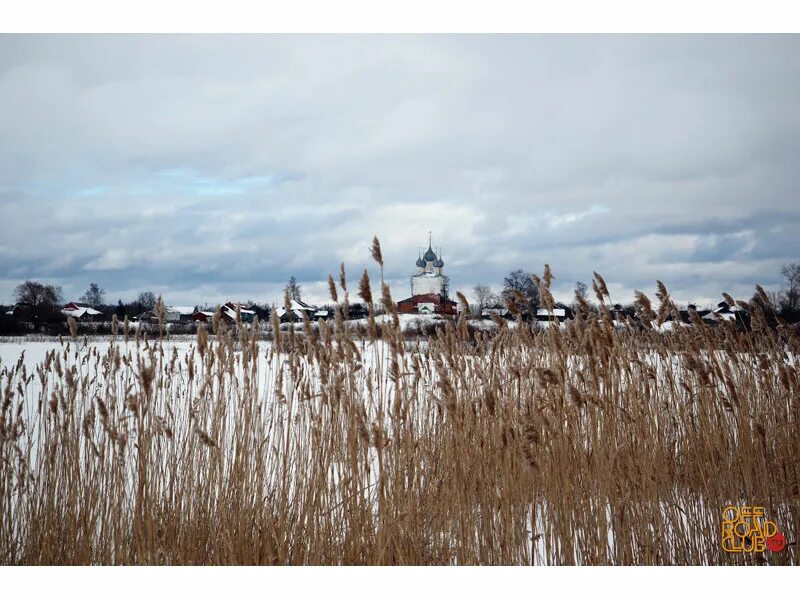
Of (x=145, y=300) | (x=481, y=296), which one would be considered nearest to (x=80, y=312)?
(x=145, y=300)

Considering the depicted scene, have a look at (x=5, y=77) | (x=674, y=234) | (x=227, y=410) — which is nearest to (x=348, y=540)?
(x=227, y=410)

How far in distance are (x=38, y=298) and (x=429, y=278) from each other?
2115 millimetres

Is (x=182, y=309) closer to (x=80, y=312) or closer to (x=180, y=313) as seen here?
(x=180, y=313)

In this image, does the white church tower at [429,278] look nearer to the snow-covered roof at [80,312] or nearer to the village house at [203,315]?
the village house at [203,315]

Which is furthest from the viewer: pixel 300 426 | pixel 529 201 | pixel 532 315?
pixel 532 315

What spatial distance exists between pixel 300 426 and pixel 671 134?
98.1 inches

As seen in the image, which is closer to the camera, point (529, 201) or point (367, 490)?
point (367, 490)

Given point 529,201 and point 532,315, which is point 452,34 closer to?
point 529,201

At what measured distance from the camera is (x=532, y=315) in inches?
152

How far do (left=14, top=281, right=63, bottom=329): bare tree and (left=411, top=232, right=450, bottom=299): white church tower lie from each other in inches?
75.9

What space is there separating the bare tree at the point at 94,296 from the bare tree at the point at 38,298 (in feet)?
0.40

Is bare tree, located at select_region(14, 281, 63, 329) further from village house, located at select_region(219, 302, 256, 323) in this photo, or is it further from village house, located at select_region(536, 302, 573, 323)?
village house, located at select_region(536, 302, 573, 323)

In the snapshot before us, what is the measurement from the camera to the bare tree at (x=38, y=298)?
3230 mm

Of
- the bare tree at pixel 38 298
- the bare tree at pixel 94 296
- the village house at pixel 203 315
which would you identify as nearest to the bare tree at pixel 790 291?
the village house at pixel 203 315
